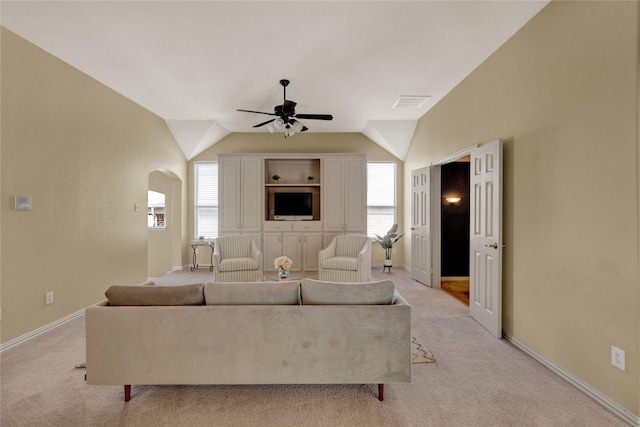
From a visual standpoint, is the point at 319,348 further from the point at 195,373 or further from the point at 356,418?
the point at 195,373

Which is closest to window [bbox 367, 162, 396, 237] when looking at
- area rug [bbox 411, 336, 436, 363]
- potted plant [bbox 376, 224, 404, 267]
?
potted plant [bbox 376, 224, 404, 267]

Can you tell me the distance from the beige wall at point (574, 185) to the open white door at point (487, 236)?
3.9 inches

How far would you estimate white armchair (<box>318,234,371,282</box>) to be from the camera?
487 centimetres

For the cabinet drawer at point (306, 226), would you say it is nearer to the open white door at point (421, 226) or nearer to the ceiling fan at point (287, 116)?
the open white door at point (421, 226)

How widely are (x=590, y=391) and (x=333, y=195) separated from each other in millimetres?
4810

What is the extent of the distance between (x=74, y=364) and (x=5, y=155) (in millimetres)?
2037

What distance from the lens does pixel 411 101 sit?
4898 millimetres

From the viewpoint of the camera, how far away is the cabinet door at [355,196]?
641 centimetres

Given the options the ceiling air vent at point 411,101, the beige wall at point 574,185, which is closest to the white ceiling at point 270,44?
the ceiling air vent at point 411,101

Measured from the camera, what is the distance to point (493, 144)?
10.8ft

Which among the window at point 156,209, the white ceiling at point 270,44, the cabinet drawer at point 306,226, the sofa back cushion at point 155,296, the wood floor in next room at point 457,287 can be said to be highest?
the white ceiling at point 270,44

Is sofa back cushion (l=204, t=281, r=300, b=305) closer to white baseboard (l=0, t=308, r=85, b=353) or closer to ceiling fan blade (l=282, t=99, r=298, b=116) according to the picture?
white baseboard (l=0, t=308, r=85, b=353)

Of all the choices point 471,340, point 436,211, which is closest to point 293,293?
point 471,340

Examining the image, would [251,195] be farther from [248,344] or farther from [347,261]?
[248,344]
